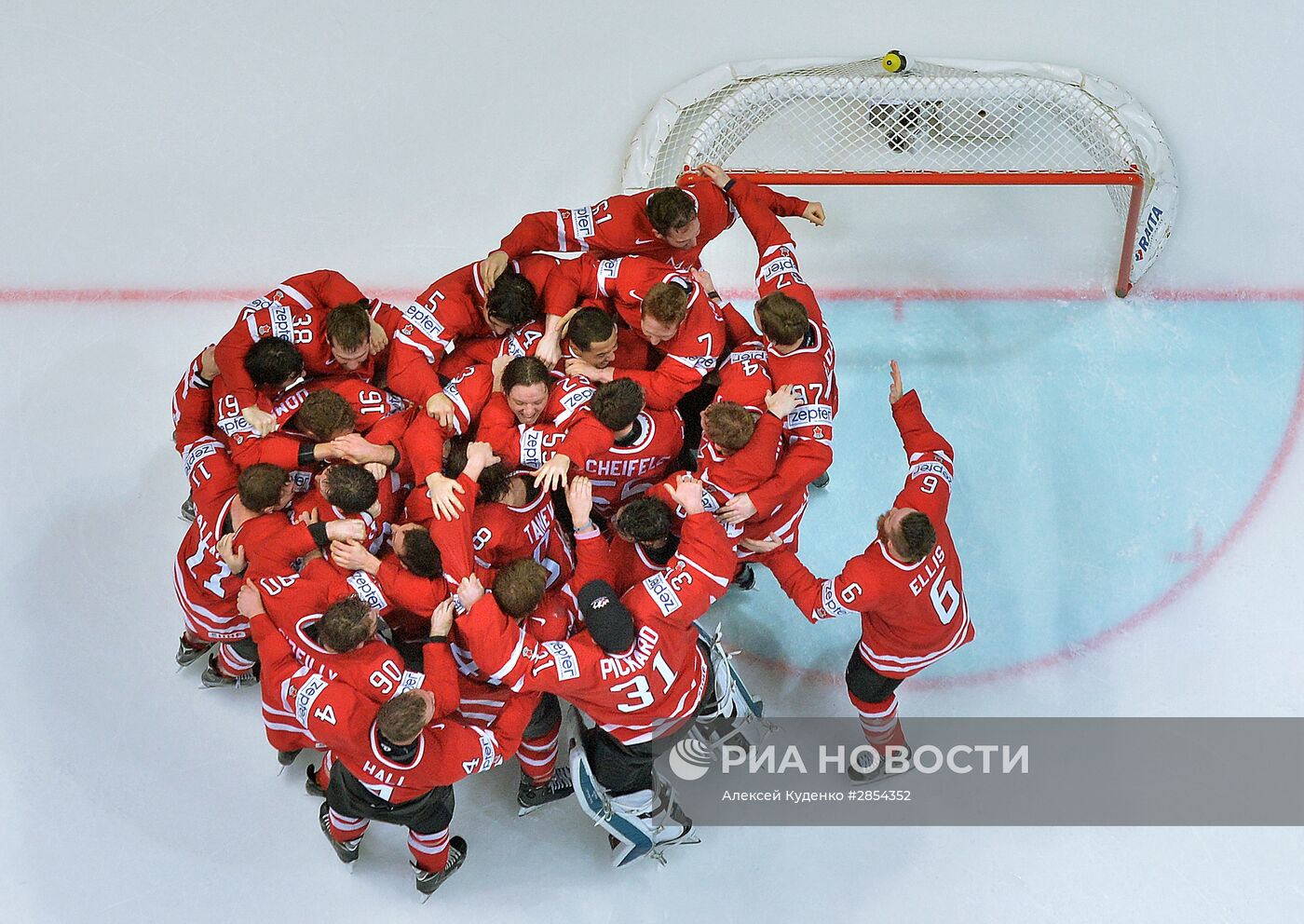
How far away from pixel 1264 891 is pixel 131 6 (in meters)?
6.33

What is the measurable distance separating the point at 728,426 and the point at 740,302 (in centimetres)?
165

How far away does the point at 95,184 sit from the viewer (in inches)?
227

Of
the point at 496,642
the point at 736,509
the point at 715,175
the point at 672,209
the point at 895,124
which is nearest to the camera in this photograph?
the point at 496,642

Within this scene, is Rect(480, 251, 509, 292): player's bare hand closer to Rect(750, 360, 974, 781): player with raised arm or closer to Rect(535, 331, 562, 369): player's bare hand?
Rect(535, 331, 562, 369): player's bare hand

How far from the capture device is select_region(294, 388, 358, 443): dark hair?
4156 millimetres

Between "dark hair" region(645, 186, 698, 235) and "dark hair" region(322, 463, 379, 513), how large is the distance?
1411mm

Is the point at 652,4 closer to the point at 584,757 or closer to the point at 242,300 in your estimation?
the point at 242,300

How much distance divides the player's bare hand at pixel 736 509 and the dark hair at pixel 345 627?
1197 mm

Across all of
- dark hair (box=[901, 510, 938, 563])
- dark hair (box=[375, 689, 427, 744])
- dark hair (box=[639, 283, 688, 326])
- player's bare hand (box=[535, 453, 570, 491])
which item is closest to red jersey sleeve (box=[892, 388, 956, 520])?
dark hair (box=[901, 510, 938, 563])

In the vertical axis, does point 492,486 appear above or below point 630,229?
below

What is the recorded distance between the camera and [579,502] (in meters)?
4.03

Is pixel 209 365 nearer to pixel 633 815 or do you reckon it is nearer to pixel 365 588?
pixel 365 588

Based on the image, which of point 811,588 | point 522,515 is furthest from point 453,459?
point 811,588

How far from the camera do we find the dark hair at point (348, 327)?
4238 mm
